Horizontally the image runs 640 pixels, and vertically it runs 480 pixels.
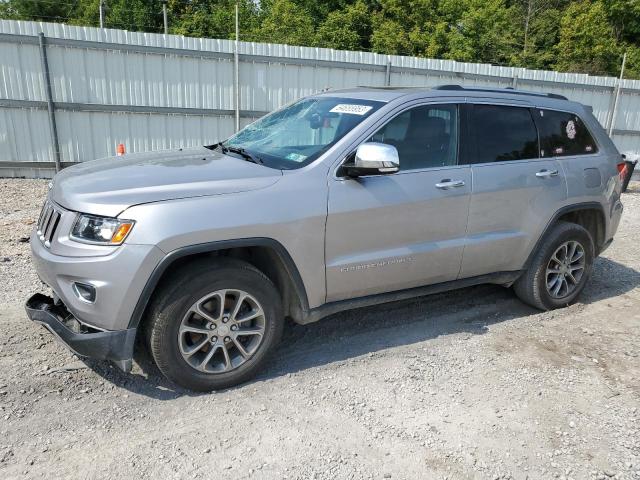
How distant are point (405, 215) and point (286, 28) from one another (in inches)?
1089

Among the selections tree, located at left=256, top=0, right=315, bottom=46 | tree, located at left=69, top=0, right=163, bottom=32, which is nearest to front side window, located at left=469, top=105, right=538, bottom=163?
tree, located at left=256, top=0, right=315, bottom=46

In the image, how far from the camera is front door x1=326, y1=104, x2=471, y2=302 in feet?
11.9

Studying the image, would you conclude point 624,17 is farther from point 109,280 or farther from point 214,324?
point 109,280

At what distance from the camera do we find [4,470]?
271 centimetres

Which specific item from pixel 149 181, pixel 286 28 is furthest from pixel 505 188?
pixel 286 28

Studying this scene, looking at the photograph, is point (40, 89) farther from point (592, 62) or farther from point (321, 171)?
point (592, 62)

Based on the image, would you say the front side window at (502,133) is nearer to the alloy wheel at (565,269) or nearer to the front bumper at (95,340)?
the alloy wheel at (565,269)

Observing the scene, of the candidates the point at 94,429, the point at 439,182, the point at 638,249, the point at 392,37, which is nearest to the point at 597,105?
the point at 638,249

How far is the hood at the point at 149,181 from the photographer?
10.1ft

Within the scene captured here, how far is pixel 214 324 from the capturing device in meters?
3.37

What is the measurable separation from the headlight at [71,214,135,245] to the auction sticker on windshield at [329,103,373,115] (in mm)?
1826

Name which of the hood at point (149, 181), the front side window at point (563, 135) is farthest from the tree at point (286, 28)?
the hood at point (149, 181)

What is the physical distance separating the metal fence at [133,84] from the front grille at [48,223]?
7.12 metres

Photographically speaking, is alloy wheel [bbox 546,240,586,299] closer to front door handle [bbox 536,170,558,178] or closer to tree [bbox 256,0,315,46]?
front door handle [bbox 536,170,558,178]
